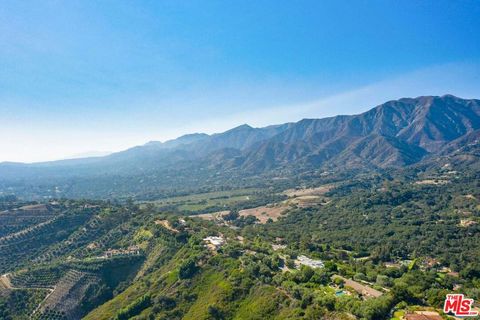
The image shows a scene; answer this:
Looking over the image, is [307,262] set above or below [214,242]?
below

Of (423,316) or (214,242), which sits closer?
(423,316)

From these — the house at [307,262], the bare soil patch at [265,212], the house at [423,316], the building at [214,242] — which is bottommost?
the bare soil patch at [265,212]

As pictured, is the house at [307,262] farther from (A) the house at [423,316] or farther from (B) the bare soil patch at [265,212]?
(B) the bare soil patch at [265,212]

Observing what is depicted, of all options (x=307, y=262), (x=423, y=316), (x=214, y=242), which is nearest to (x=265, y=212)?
(x=214, y=242)

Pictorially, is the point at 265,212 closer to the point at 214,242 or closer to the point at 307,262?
the point at 214,242

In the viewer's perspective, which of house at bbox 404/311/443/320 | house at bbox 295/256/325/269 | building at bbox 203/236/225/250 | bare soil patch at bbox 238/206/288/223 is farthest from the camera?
bare soil patch at bbox 238/206/288/223

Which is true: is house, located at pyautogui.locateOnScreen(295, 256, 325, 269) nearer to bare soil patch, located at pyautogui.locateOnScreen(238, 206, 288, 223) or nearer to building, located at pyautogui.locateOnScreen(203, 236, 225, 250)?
building, located at pyautogui.locateOnScreen(203, 236, 225, 250)

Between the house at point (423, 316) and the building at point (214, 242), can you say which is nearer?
the house at point (423, 316)

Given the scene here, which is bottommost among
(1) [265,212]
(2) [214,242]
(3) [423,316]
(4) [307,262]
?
(1) [265,212]

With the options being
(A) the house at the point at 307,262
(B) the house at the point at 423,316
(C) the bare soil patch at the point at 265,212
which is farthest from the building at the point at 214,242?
(C) the bare soil patch at the point at 265,212

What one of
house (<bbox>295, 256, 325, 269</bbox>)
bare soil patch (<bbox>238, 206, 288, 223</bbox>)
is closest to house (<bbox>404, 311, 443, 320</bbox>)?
house (<bbox>295, 256, 325, 269</bbox>)

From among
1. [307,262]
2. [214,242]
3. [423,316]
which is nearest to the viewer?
[423,316]

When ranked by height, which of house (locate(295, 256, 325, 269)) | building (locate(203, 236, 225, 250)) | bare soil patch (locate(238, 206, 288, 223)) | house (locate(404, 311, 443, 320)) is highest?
house (locate(404, 311, 443, 320))
